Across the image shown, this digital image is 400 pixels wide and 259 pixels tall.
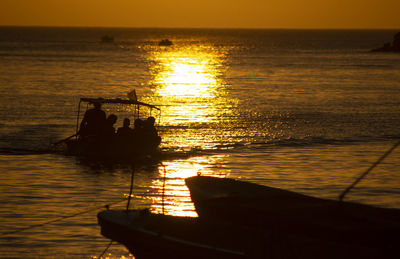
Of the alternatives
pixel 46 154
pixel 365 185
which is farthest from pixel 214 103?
pixel 365 185

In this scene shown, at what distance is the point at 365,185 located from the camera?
19172 millimetres

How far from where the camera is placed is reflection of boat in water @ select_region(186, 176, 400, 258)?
1047 centimetres

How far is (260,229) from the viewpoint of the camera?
36.9ft

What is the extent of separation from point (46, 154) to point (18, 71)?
52199mm

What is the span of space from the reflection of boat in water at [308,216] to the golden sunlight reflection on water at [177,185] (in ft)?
4.65

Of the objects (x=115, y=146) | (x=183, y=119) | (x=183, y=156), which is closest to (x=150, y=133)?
(x=115, y=146)

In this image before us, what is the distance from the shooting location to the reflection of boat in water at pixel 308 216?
10469mm

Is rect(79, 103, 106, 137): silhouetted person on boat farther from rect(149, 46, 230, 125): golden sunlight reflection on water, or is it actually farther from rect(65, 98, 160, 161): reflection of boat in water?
rect(149, 46, 230, 125): golden sunlight reflection on water

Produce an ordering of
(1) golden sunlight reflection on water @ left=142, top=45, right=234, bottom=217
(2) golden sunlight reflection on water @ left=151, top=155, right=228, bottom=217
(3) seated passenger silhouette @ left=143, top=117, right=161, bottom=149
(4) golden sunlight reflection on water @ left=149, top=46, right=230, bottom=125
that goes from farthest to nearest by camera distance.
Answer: (4) golden sunlight reflection on water @ left=149, top=46, right=230, bottom=125
(3) seated passenger silhouette @ left=143, top=117, right=161, bottom=149
(1) golden sunlight reflection on water @ left=142, top=45, right=234, bottom=217
(2) golden sunlight reflection on water @ left=151, top=155, right=228, bottom=217

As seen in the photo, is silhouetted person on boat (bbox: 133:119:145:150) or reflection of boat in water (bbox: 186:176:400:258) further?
silhouetted person on boat (bbox: 133:119:145:150)

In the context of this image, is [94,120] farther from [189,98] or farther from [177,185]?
[189,98]

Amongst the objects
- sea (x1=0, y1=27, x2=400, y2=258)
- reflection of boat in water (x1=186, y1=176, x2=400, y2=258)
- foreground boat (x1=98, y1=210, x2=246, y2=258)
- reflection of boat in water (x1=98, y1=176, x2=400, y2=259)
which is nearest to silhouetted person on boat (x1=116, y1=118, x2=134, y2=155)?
sea (x1=0, y1=27, x2=400, y2=258)

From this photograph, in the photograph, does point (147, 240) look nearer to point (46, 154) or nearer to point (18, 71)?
point (46, 154)

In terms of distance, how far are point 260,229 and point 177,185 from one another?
26.0ft
